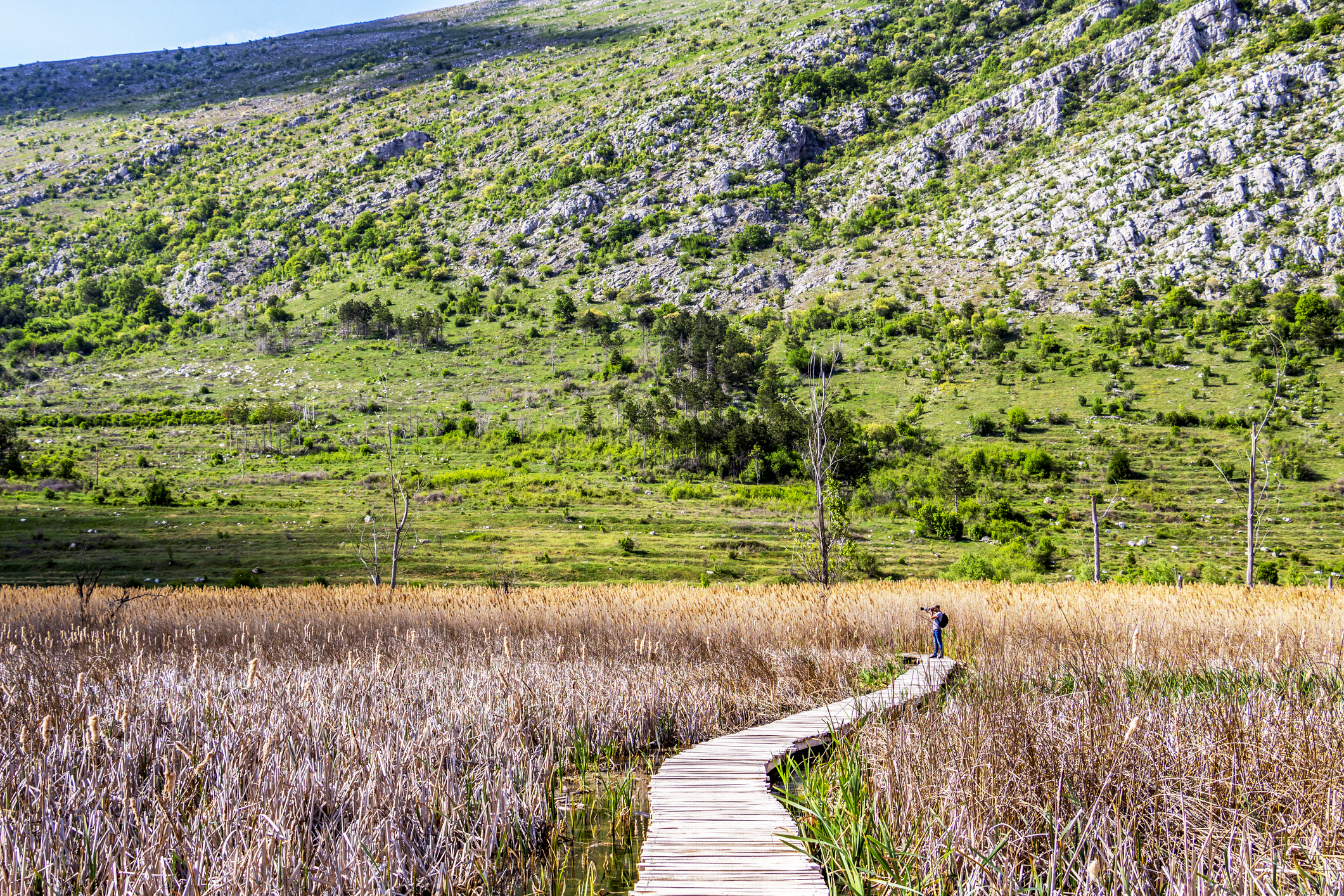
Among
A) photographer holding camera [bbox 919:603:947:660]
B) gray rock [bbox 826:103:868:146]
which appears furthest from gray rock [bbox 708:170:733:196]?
photographer holding camera [bbox 919:603:947:660]

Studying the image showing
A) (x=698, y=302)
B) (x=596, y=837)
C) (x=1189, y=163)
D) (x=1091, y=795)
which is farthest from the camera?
(x=698, y=302)

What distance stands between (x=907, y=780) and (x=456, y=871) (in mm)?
2579

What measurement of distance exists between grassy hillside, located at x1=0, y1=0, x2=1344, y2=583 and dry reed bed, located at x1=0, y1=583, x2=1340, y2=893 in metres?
15.8

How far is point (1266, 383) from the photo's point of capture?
52.0m

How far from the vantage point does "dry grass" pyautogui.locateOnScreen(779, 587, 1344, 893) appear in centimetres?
291

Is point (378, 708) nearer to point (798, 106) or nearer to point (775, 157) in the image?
point (775, 157)

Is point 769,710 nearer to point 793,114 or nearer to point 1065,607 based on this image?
point 1065,607

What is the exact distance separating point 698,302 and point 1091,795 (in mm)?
90278

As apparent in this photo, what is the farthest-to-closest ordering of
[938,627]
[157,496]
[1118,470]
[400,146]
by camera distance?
[400,146]
[1118,470]
[157,496]
[938,627]

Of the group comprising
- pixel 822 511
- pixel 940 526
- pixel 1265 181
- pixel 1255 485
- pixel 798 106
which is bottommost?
pixel 940 526

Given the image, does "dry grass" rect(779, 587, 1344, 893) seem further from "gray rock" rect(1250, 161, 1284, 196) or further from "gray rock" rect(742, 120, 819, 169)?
"gray rock" rect(742, 120, 819, 169)

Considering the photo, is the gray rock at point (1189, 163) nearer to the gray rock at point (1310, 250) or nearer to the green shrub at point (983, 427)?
the gray rock at point (1310, 250)

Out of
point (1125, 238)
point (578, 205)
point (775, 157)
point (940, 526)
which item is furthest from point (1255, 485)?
point (578, 205)

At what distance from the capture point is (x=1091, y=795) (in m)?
4.08
